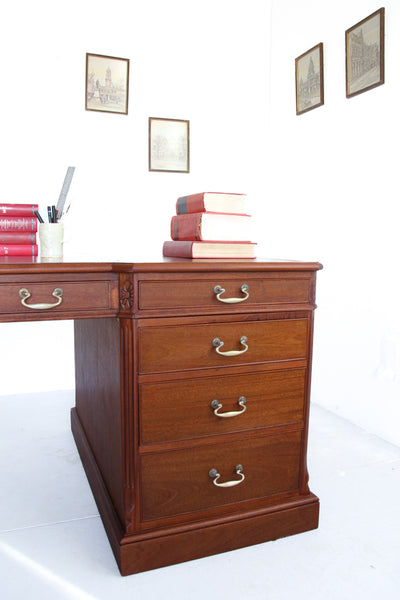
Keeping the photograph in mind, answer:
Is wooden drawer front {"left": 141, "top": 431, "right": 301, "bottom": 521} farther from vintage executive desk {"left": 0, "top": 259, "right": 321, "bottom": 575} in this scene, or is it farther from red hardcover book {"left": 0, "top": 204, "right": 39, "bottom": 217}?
red hardcover book {"left": 0, "top": 204, "right": 39, "bottom": 217}

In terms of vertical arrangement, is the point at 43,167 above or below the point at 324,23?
below

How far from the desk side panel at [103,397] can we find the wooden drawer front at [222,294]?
0.16m

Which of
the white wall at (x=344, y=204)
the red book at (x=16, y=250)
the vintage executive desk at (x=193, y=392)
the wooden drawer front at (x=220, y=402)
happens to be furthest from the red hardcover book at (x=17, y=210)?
the white wall at (x=344, y=204)

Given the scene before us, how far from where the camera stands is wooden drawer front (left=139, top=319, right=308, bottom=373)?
4.66 ft

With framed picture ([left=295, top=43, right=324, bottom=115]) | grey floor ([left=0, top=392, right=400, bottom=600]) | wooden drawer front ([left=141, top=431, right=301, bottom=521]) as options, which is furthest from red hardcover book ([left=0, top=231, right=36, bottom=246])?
framed picture ([left=295, top=43, right=324, bottom=115])

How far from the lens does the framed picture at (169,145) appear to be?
303 cm

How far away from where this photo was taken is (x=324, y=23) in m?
2.72

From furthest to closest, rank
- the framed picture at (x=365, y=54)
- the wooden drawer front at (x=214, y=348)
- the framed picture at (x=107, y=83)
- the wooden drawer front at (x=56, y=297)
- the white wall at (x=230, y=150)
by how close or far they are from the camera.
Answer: the framed picture at (x=107, y=83), the white wall at (x=230, y=150), the framed picture at (x=365, y=54), the wooden drawer front at (x=214, y=348), the wooden drawer front at (x=56, y=297)

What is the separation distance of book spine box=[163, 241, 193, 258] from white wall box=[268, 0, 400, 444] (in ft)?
3.80

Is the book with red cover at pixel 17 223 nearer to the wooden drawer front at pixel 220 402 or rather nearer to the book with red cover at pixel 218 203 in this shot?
the book with red cover at pixel 218 203

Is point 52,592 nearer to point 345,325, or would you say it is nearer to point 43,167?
point 345,325

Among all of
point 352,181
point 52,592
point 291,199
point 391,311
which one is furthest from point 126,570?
point 291,199

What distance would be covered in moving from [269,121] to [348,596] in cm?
285

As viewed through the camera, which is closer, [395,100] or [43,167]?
[395,100]
